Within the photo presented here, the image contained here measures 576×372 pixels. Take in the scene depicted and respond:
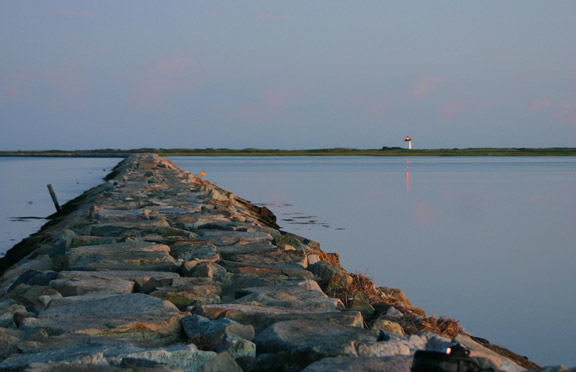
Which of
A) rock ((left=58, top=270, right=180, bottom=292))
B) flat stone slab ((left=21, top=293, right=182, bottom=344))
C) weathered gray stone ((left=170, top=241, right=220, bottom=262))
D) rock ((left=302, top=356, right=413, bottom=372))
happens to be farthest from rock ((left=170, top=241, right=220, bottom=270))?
rock ((left=302, top=356, right=413, bottom=372))

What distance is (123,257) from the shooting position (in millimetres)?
4887

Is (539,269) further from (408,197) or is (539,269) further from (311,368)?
(408,197)

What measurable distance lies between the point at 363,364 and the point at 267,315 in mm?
1043

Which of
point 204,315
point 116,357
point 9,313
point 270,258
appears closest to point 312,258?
point 270,258

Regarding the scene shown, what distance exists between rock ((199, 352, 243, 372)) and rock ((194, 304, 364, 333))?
2.20 ft

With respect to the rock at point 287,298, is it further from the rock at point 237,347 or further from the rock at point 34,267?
the rock at point 34,267

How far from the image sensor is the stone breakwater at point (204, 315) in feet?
8.27

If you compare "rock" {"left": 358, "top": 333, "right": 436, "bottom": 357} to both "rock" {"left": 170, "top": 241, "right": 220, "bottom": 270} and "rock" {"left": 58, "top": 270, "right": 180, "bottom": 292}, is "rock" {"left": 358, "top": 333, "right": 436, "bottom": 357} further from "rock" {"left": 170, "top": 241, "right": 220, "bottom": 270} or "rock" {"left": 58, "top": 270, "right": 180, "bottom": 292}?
"rock" {"left": 170, "top": 241, "right": 220, "bottom": 270}

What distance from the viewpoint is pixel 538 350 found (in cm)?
621

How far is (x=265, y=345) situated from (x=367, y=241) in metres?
11.5

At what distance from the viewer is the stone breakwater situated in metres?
2.52

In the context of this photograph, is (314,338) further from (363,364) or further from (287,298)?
(287,298)

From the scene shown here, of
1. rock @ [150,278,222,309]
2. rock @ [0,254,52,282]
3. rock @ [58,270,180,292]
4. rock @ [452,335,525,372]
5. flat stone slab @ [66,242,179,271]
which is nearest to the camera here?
rock @ [452,335,525,372]

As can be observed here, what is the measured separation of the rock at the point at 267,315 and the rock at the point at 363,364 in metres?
0.71
